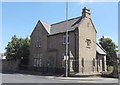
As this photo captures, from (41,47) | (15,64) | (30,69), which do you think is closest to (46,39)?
(41,47)

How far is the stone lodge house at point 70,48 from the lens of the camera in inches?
1300

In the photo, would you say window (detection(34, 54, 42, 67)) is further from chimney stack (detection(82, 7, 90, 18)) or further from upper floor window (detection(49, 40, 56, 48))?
chimney stack (detection(82, 7, 90, 18))

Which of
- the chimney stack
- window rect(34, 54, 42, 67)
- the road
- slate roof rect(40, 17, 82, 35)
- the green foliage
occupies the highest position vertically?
the chimney stack

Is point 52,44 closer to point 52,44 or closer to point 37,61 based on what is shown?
point 52,44

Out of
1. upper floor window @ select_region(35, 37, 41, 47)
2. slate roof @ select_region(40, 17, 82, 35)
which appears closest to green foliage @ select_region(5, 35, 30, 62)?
upper floor window @ select_region(35, 37, 41, 47)

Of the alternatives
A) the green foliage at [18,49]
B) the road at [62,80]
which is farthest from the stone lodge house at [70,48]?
the road at [62,80]

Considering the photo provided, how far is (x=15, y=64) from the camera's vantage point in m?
42.2

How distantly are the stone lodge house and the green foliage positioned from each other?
3232 millimetres

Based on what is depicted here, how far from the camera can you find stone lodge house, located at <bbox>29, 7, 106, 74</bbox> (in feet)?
108

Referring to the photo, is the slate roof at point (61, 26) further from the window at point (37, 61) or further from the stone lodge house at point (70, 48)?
the window at point (37, 61)

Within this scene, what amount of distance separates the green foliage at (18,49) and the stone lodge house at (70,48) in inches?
127

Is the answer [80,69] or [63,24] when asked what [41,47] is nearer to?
[63,24]

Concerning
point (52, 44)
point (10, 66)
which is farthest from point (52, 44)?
point (10, 66)

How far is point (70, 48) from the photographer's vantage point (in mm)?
33969
